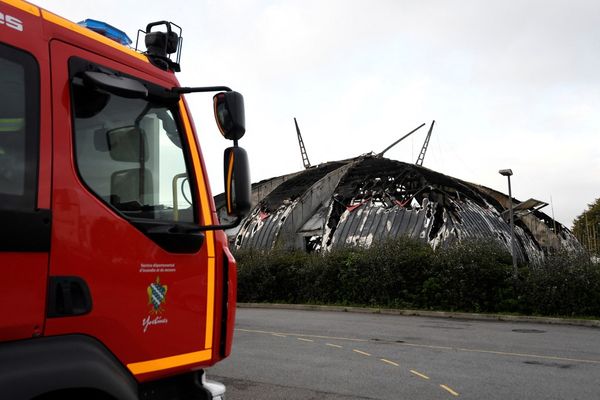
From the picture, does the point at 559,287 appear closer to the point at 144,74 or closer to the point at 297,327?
the point at 297,327

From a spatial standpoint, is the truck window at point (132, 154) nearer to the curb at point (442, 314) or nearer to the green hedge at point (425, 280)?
the curb at point (442, 314)

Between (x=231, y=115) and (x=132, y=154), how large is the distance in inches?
24.5

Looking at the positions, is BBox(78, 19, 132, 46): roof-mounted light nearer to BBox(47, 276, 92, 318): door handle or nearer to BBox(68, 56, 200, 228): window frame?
BBox(68, 56, 200, 228): window frame

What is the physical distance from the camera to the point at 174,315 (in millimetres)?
3100

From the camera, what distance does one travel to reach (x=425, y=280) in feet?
69.9

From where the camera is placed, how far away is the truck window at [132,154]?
2.85 meters

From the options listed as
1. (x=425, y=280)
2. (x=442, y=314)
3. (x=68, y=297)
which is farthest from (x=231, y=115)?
(x=425, y=280)

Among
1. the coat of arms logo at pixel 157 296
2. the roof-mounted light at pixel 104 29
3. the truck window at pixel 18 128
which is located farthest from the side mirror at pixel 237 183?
the roof-mounted light at pixel 104 29

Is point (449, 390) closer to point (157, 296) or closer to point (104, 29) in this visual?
point (157, 296)

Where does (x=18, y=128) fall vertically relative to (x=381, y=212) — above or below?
below

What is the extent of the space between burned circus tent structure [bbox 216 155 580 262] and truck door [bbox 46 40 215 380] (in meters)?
25.7

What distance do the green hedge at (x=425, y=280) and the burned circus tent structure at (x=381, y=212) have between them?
4092 millimetres

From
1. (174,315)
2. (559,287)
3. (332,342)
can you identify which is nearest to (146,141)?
(174,315)

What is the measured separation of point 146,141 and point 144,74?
450 mm
